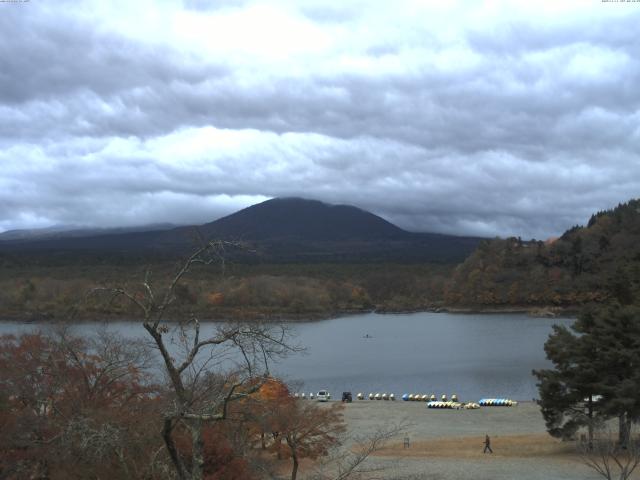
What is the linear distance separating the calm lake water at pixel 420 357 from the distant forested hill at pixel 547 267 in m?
22.4

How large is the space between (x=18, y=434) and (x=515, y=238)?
418ft

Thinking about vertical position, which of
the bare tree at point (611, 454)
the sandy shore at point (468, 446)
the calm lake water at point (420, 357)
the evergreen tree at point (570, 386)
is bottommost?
the calm lake water at point (420, 357)

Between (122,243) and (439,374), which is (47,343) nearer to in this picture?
(439,374)

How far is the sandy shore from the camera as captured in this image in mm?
18234

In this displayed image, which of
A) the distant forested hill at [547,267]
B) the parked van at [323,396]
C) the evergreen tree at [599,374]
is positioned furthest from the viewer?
the distant forested hill at [547,267]

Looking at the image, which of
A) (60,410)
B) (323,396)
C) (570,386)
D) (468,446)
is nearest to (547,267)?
(323,396)

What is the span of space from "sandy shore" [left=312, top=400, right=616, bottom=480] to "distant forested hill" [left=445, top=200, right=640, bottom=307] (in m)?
80.4

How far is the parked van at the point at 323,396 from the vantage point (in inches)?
1488

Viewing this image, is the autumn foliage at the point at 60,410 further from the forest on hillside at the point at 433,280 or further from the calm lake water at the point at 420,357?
the forest on hillside at the point at 433,280

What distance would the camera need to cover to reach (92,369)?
604 inches

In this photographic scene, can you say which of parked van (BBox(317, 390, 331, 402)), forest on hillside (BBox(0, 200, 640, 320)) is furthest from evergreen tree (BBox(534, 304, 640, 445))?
forest on hillside (BBox(0, 200, 640, 320))

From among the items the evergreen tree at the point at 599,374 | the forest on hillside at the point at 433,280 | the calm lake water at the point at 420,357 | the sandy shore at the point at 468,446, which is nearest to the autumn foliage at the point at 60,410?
the sandy shore at the point at 468,446

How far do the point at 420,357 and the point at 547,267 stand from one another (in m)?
69.8

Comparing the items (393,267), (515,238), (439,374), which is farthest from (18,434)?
(393,267)
